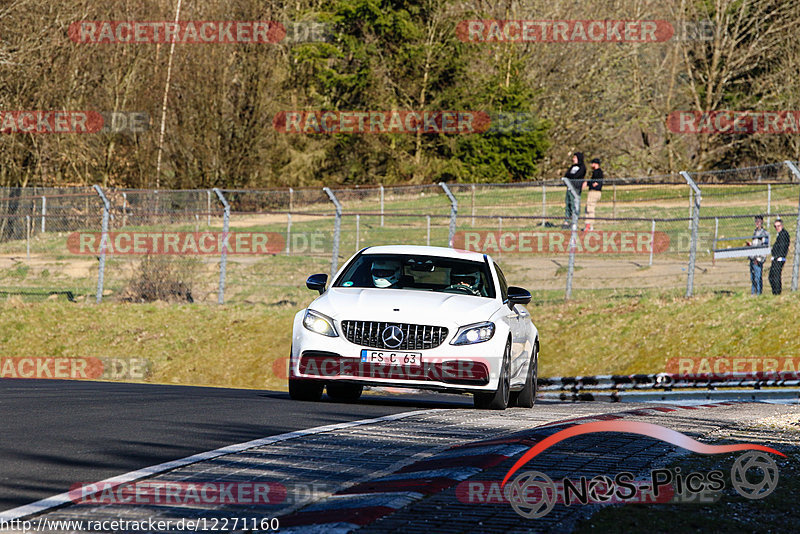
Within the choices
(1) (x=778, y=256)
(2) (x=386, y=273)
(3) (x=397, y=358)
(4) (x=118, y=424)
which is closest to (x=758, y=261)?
(1) (x=778, y=256)

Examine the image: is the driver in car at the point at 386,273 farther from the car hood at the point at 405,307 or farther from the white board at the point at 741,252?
the white board at the point at 741,252

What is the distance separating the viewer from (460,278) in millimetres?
12188

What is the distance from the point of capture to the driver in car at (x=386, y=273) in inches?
471

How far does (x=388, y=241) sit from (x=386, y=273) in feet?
74.1

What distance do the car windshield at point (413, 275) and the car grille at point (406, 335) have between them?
108 centimetres

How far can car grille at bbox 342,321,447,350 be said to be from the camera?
35.3 feet

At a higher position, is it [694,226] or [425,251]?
[694,226]

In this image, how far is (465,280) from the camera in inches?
480

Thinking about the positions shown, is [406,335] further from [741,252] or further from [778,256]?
[741,252]

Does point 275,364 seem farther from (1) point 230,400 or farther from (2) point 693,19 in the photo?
(2) point 693,19

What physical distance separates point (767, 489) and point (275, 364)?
48.1 feet

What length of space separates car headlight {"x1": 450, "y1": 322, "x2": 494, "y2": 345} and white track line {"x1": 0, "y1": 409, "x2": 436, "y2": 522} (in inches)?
34.6

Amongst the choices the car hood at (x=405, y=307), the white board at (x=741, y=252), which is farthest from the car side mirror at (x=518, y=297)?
the white board at (x=741, y=252)

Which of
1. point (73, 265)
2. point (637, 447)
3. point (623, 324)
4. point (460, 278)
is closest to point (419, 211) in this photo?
point (73, 265)
